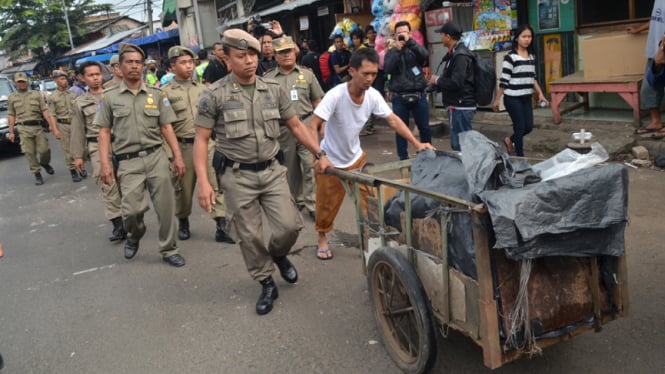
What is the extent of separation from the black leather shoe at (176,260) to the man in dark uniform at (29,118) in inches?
234

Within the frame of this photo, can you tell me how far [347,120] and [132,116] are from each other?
1996 millimetres

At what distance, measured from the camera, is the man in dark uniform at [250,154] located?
152 inches

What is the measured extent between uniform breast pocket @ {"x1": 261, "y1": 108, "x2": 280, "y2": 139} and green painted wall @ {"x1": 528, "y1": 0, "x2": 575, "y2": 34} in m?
6.42

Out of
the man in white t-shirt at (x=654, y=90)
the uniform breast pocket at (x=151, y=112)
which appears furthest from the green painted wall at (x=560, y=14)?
the uniform breast pocket at (x=151, y=112)

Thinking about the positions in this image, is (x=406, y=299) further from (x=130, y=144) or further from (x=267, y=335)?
(x=130, y=144)

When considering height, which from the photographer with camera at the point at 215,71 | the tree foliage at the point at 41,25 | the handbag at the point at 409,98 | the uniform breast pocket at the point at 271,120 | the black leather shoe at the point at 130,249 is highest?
the tree foliage at the point at 41,25

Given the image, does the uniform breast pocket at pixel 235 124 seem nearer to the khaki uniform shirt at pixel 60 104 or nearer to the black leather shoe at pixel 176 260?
the black leather shoe at pixel 176 260

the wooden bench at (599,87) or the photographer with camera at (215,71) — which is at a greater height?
the photographer with camera at (215,71)

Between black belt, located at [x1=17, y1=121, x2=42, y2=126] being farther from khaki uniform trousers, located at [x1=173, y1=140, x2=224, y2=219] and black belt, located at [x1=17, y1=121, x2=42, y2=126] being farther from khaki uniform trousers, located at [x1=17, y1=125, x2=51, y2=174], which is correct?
khaki uniform trousers, located at [x1=173, y1=140, x2=224, y2=219]

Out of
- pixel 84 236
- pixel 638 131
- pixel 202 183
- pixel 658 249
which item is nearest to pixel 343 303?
pixel 202 183

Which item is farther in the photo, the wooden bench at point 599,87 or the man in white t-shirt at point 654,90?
the wooden bench at point 599,87

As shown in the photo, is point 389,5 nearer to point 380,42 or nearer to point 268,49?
point 380,42

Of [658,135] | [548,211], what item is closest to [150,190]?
[548,211]

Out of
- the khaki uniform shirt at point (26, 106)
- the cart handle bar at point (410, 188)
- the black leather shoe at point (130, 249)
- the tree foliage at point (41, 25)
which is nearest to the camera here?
the cart handle bar at point (410, 188)
